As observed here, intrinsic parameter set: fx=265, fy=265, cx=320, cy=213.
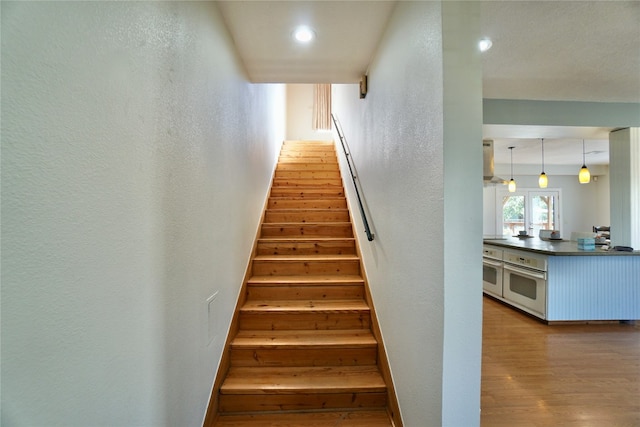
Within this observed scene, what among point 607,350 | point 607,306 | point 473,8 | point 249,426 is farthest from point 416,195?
point 607,306

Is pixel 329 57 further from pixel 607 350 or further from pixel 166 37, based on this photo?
pixel 607 350

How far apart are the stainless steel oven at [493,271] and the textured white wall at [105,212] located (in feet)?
14.1

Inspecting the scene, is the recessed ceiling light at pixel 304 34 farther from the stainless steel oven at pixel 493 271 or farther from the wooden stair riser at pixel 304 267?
the stainless steel oven at pixel 493 271

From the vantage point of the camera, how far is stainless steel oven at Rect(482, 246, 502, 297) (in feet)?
13.6

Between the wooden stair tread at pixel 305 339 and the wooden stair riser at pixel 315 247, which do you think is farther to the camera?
the wooden stair riser at pixel 315 247

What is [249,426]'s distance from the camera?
1542mm

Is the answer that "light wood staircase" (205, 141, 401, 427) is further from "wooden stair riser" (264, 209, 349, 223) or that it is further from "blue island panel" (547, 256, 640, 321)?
"blue island panel" (547, 256, 640, 321)

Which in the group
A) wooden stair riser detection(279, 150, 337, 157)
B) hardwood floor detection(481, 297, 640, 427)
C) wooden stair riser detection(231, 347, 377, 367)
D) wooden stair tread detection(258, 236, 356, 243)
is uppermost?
wooden stair riser detection(279, 150, 337, 157)

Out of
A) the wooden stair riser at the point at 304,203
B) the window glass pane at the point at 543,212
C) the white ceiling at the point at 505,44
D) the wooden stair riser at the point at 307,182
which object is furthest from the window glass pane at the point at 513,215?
the wooden stair riser at the point at 304,203

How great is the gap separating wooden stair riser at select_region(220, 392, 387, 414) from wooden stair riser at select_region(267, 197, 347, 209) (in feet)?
7.14

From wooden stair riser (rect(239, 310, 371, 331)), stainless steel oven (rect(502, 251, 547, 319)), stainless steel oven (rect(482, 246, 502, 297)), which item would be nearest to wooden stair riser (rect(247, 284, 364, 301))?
wooden stair riser (rect(239, 310, 371, 331))

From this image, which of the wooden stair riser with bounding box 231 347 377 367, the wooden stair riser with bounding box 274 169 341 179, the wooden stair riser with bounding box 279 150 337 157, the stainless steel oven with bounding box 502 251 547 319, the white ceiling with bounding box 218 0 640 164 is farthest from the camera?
the wooden stair riser with bounding box 279 150 337 157

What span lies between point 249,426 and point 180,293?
102 centimetres

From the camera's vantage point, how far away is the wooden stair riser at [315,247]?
9.12 ft
